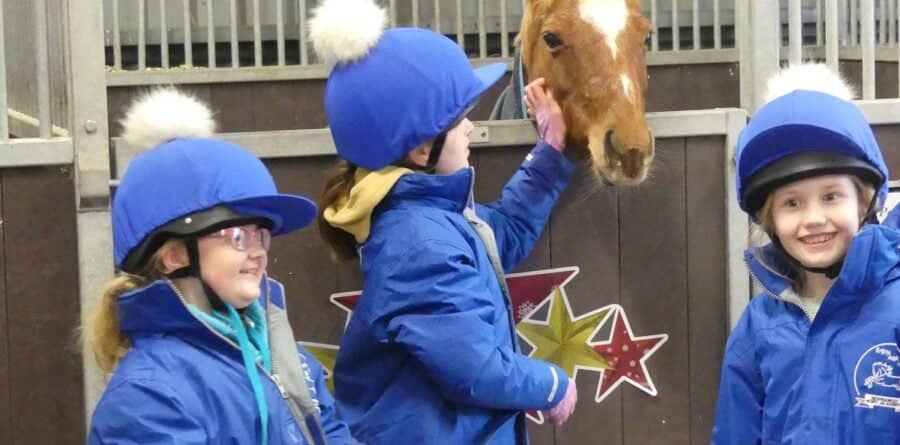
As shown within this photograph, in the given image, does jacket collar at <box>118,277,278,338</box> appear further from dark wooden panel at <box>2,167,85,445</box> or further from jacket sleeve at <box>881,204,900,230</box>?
jacket sleeve at <box>881,204,900,230</box>

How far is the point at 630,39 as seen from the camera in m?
2.35

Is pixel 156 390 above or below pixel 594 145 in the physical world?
below

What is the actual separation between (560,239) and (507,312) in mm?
342

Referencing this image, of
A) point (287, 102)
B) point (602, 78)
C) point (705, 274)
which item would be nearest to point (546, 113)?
point (602, 78)

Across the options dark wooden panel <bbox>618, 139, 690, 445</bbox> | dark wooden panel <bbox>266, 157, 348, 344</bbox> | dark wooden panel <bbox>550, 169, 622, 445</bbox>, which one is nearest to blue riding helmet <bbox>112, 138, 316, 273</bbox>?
dark wooden panel <bbox>266, 157, 348, 344</bbox>

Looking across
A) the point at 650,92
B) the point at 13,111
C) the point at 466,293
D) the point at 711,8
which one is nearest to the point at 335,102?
the point at 466,293

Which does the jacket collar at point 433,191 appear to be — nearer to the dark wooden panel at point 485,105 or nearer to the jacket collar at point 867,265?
the jacket collar at point 867,265

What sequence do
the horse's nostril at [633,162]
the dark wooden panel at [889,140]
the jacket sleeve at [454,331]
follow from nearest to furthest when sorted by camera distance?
the jacket sleeve at [454,331] → the horse's nostril at [633,162] → the dark wooden panel at [889,140]

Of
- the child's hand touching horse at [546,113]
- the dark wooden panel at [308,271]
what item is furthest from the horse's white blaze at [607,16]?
the dark wooden panel at [308,271]

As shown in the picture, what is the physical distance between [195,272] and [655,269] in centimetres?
103

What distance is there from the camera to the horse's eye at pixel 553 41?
2.38 metres

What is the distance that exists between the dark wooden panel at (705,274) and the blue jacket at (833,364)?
1.92 feet

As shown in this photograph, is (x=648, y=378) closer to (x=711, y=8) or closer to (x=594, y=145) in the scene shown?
(x=594, y=145)

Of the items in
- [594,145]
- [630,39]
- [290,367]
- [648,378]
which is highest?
[630,39]
